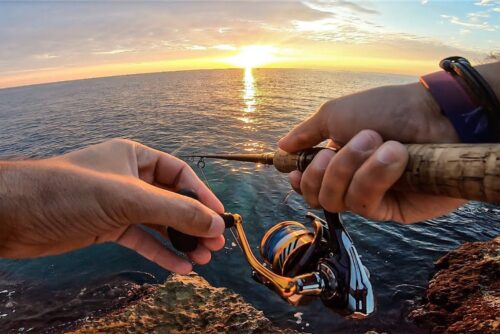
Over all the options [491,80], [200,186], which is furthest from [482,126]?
[200,186]

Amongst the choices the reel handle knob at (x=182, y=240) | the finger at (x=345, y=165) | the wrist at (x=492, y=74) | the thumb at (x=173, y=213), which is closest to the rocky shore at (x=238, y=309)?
the reel handle knob at (x=182, y=240)

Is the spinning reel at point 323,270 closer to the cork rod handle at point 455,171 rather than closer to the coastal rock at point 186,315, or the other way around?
the cork rod handle at point 455,171

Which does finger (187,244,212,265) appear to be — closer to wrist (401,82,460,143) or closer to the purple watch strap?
wrist (401,82,460,143)

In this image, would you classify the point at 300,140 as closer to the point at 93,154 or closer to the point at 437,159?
the point at 437,159

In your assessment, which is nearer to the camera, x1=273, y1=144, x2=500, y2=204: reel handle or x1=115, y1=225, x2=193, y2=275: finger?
x1=273, y1=144, x2=500, y2=204: reel handle

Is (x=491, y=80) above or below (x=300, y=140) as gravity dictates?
above

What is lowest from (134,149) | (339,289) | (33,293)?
(33,293)

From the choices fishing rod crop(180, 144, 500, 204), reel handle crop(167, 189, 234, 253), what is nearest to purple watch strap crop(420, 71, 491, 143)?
fishing rod crop(180, 144, 500, 204)
